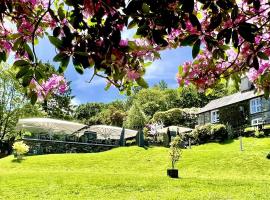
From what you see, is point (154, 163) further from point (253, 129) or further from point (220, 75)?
point (220, 75)

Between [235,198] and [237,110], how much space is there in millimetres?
38975

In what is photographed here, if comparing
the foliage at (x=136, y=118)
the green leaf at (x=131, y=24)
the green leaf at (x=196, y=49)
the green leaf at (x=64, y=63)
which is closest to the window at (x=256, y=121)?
the foliage at (x=136, y=118)

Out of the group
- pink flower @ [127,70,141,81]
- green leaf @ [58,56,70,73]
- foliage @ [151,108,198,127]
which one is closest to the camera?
green leaf @ [58,56,70,73]

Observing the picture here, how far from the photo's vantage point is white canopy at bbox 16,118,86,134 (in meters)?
40.5

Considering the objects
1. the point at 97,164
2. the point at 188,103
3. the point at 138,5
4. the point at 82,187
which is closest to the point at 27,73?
the point at 138,5

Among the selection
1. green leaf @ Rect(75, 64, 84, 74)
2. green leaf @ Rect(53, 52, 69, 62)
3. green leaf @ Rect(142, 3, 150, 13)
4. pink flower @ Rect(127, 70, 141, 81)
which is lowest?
green leaf @ Rect(75, 64, 84, 74)

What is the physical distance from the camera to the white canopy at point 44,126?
133 ft

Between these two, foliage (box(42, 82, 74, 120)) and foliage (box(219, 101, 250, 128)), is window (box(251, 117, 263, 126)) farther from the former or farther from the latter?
foliage (box(42, 82, 74, 120))

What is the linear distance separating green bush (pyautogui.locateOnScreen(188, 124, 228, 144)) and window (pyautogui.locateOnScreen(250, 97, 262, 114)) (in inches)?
240

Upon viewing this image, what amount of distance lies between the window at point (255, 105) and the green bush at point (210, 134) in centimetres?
610

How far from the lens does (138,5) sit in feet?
9.36

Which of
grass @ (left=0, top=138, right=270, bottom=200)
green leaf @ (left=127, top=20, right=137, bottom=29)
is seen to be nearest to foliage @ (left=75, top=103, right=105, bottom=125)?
grass @ (left=0, top=138, right=270, bottom=200)

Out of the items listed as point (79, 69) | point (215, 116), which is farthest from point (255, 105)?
point (79, 69)

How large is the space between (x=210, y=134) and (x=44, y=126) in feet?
58.1
